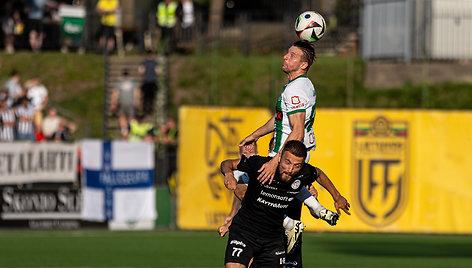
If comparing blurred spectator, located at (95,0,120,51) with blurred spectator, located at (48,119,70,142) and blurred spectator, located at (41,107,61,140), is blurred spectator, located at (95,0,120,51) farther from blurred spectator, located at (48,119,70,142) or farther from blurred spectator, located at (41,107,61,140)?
blurred spectator, located at (48,119,70,142)

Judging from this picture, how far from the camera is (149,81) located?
28516 millimetres

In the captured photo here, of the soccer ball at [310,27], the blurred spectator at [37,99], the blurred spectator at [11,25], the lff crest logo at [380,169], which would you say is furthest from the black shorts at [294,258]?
the blurred spectator at [11,25]

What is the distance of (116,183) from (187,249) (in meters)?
3.75

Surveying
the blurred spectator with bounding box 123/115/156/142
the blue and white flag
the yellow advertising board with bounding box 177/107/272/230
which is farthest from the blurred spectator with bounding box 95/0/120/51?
the yellow advertising board with bounding box 177/107/272/230

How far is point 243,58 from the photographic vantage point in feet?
107

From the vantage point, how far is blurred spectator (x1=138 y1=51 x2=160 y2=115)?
92.5ft

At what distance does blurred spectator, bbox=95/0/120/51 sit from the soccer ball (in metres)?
20.9

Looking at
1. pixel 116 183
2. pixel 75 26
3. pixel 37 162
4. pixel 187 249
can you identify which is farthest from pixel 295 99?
pixel 75 26

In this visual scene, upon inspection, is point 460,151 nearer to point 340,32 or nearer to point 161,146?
point 161,146

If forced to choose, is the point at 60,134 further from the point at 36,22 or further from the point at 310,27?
the point at 310,27

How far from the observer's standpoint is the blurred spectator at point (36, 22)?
32094 millimetres

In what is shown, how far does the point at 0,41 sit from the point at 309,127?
2548 centimetres

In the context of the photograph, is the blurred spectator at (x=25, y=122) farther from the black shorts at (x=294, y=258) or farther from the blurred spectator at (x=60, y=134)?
the black shorts at (x=294, y=258)

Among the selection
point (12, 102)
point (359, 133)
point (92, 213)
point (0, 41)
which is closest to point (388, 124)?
point (359, 133)
